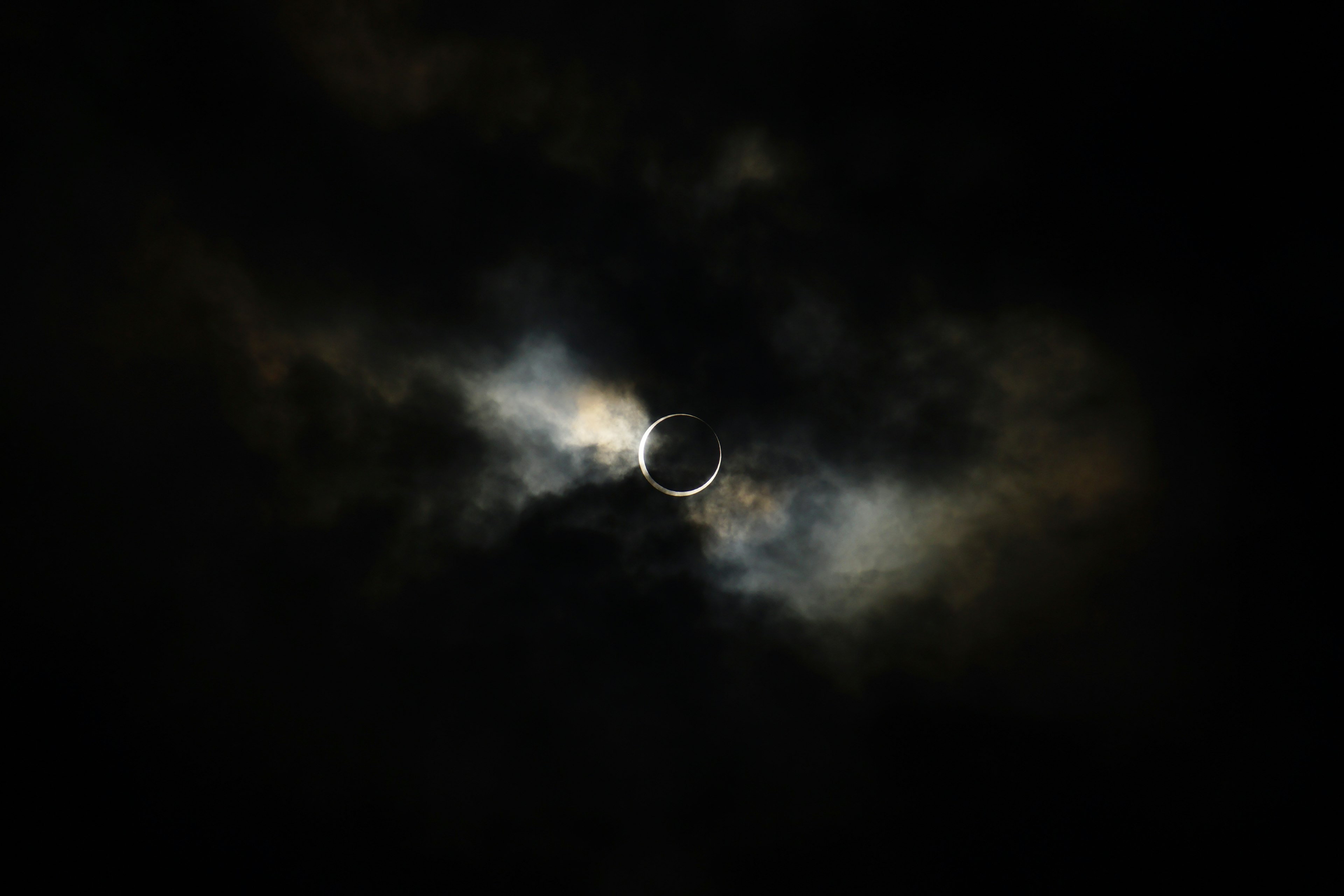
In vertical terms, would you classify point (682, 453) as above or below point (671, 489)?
above

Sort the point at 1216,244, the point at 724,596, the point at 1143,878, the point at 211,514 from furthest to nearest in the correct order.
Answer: the point at 724,596, the point at 1143,878, the point at 211,514, the point at 1216,244

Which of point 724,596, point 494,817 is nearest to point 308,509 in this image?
point 494,817

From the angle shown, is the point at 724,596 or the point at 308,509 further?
the point at 724,596

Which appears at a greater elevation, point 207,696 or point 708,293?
point 708,293

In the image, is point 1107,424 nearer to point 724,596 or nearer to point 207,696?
point 724,596

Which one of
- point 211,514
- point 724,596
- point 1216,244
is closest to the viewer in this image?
point 1216,244

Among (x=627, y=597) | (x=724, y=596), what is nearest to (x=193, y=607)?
(x=627, y=597)

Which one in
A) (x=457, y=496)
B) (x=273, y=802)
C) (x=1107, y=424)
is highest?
(x=1107, y=424)

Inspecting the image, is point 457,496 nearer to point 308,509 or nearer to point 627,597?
point 308,509
